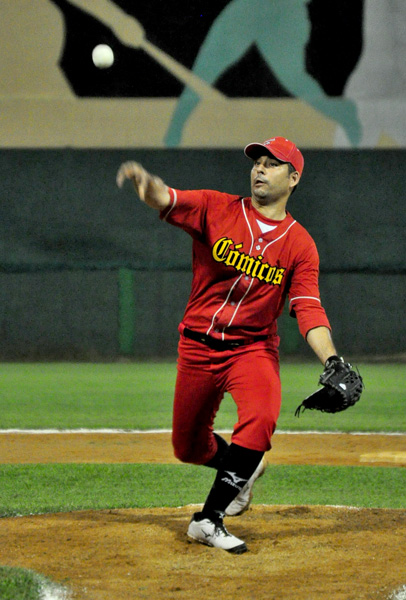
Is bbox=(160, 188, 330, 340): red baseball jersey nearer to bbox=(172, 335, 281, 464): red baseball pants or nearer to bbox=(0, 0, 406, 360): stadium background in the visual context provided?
bbox=(172, 335, 281, 464): red baseball pants

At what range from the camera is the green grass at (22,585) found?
2854mm

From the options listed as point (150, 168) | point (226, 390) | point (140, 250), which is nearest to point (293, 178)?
point (226, 390)

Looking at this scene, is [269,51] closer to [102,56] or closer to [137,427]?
[102,56]

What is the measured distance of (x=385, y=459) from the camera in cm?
619

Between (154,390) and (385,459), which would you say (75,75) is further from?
(385,459)

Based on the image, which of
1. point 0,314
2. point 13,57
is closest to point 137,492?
point 0,314

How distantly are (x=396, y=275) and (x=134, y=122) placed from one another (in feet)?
17.5

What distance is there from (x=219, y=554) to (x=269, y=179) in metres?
1.58

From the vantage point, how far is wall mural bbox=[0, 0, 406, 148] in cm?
1525

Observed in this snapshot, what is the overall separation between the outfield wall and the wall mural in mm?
1109

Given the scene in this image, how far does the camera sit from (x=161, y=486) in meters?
5.29

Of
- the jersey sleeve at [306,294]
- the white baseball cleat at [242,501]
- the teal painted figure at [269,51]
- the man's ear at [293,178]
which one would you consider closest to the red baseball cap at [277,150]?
the man's ear at [293,178]

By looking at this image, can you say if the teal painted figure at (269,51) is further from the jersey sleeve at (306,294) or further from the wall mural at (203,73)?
the jersey sleeve at (306,294)

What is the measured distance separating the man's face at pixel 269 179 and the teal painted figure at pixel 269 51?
1172cm
